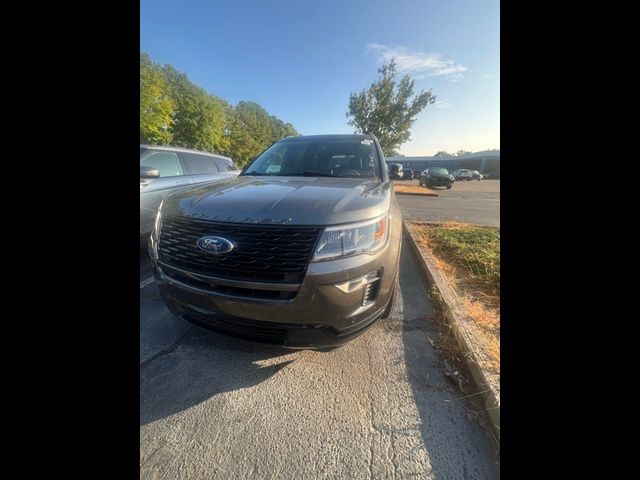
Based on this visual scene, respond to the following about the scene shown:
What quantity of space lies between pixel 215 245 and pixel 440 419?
1702 mm

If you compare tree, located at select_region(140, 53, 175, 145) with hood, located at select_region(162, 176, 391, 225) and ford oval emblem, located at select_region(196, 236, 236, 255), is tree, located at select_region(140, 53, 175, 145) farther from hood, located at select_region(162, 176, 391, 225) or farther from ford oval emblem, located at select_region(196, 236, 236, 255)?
ford oval emblem, located at select_region(196, 236, 236, 255)

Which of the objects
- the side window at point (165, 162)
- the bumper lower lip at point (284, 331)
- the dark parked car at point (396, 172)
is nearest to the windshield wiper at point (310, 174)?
the dark parked car at point (396, 172)

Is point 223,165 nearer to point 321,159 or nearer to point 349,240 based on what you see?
point 321,159

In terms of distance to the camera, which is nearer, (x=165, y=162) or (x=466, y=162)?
(x=165, y=162)

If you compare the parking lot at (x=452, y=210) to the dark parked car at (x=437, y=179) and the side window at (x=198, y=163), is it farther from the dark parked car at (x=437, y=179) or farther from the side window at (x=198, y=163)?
the dark parked car at (x=437, y=179)

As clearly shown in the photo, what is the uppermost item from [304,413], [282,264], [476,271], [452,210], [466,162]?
[466,162]

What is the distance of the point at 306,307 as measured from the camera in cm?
136

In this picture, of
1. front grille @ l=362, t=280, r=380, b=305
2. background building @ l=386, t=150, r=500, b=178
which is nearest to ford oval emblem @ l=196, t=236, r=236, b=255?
front grille @ l=362, t=280, r=380, b=305

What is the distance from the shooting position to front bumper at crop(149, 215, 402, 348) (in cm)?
136

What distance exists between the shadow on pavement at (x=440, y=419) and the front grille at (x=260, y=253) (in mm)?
1149

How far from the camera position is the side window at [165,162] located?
15.6ft

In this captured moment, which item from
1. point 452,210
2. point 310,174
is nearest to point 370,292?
point 310,174
